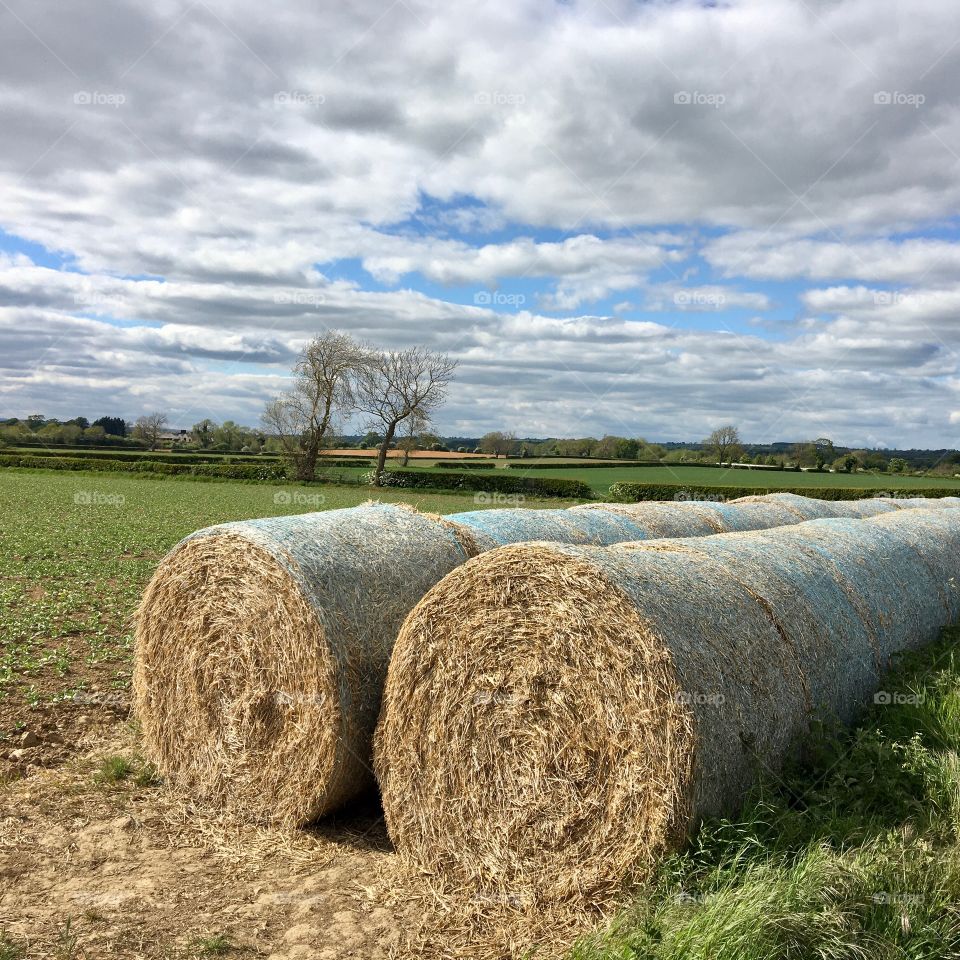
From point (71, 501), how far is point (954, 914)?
1367 inches

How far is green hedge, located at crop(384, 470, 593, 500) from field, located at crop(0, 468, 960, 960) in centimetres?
4015

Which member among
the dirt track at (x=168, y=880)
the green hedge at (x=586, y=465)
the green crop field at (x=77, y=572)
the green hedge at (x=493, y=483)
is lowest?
the dirt track at (x=168, y=880)

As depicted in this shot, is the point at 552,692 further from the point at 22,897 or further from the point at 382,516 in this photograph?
the point at 22,897

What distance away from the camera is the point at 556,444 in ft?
237

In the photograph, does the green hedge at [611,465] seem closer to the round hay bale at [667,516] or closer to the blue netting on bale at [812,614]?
the round hay bale at [667,516]

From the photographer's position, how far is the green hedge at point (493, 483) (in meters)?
48.5

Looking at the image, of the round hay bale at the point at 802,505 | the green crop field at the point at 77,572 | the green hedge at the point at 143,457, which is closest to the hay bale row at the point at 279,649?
the green crop field at the point at 77,572

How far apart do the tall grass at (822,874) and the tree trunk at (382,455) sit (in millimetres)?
49913

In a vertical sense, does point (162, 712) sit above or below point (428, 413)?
below

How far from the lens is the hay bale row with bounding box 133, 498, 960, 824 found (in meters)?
5.78

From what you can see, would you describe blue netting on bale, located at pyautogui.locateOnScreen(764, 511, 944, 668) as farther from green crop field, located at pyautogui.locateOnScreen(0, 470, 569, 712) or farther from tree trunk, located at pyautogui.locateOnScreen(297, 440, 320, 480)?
tree trunk, located at pyautogui.locateOnScreen(297, 440, 320, 480)

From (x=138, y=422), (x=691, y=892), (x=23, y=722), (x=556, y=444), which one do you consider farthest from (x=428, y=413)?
(x=691, y=892)

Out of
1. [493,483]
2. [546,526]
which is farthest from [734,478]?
[546,526]

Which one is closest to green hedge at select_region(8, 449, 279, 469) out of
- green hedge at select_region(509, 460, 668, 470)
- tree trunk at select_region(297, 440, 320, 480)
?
tree trunk at select_region(297, 440, 320, 480)
